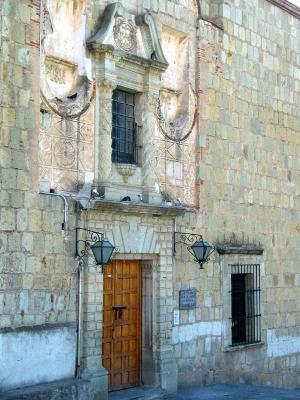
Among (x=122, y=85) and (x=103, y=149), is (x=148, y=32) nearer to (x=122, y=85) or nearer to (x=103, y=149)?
(x=122, y=85)

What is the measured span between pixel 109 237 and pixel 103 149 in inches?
50.5

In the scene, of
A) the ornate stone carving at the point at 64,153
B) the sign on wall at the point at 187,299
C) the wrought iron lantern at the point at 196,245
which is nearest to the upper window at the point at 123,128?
the ornate stone carving at the point at 64,153

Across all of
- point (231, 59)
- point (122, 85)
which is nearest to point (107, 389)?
point (122, 85)

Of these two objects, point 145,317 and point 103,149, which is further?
point 145,317

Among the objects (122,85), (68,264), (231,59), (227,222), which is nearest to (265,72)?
(231,59)

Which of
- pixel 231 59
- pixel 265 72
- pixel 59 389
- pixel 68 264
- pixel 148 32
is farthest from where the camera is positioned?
pixel 265 72

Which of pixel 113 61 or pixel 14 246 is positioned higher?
pixel 113 61

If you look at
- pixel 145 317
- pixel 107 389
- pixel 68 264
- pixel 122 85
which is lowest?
pixel 107 389

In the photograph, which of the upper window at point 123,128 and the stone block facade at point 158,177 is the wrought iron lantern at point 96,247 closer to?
the stone block facade at point 158,177

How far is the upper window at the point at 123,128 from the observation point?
37.0ft

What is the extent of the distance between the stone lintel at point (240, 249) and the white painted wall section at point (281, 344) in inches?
63.8

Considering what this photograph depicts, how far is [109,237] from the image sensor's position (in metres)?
10.8

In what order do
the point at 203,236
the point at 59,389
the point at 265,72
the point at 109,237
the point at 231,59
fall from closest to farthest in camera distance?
the point at 59,389
the point at 109,237
the point at 203,236
the point at 231,59
the point at 265,72

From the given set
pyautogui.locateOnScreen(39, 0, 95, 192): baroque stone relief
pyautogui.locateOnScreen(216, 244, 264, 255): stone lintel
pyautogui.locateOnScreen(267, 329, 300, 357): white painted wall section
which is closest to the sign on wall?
pyautogui.locateOnScreen(216, 244, 264, 255): stone lintel
